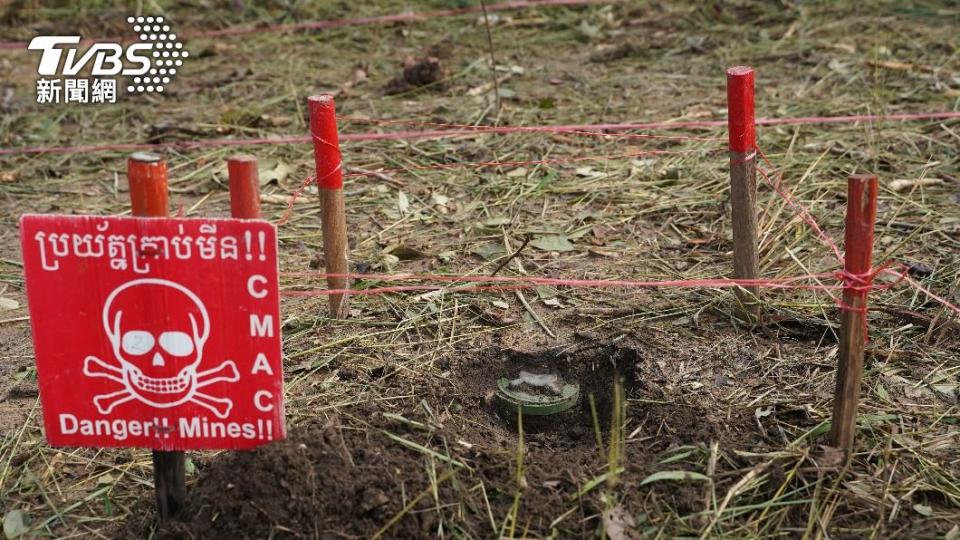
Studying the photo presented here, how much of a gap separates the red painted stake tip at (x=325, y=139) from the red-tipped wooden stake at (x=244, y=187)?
100 centimetres

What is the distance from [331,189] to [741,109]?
1303 mm

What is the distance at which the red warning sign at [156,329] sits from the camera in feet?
7.45

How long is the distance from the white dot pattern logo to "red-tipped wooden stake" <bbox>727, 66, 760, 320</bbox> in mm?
3987

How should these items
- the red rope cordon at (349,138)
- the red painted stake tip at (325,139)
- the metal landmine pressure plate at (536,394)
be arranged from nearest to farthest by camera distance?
the metal landmine pressure plate at (536,394)
the red painted stake tip at (325,139)
the red rope cordon at (349,138)

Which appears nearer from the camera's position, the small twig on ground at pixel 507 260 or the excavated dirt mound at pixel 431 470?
the excavated dirt mound at pixel 431 470

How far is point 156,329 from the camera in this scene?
2.33 metres

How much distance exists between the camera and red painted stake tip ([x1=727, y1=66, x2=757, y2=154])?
3193 millimetres

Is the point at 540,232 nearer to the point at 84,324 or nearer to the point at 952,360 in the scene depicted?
the point at 952,360

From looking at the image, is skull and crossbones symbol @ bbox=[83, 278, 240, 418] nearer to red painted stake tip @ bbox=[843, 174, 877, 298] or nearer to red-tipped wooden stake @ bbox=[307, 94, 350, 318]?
red-tipped wooden stake @ bbox=[307, 94, 350, 318]

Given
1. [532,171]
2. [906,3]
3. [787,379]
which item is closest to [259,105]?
[532,171]

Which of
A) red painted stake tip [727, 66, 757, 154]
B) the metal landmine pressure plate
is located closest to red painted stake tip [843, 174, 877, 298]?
red painted stake tip [727, 66, 757, 154]

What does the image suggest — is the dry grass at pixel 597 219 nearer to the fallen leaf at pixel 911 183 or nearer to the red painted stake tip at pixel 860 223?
the fallen leaf at pixel 911 183

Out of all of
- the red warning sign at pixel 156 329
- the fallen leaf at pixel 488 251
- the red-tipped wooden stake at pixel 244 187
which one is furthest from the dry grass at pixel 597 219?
the red-tipped wooden stake at pixel 244 187

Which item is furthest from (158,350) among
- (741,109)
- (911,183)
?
(911,183)
